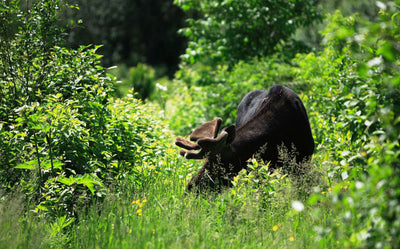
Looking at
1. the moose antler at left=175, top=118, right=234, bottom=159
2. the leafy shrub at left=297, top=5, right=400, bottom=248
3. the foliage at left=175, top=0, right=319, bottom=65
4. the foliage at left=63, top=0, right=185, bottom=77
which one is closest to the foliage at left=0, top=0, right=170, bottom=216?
the moose antler at left=175, top=118, right=234, bottom=159

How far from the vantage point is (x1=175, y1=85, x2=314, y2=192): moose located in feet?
14.8

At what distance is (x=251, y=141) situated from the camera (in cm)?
473

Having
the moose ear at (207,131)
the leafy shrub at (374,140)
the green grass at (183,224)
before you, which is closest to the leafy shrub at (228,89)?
the moose ear at (207,131)

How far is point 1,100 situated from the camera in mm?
4668

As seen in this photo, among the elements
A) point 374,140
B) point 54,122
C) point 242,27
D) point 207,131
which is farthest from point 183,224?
point 242,27

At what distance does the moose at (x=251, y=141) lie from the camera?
14.8ft

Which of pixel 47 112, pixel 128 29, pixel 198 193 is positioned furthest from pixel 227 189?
pixel 128 29

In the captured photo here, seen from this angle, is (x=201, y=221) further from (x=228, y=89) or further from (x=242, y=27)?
(x=242, y=27)

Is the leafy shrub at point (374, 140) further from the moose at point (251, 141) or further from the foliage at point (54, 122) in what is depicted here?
the foliage at point (54, 122)

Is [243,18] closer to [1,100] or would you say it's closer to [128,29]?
[1,100]

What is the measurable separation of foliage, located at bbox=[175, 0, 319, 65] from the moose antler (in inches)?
260

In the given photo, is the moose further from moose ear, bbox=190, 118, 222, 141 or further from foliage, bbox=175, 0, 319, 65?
foliage, bbox=175, 0, 319, 65

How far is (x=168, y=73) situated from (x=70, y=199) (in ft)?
69.5

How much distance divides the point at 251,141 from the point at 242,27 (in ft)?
23.3
